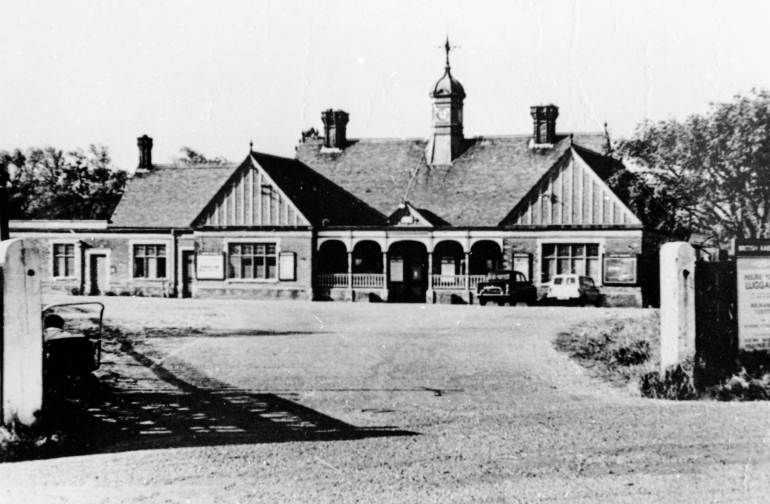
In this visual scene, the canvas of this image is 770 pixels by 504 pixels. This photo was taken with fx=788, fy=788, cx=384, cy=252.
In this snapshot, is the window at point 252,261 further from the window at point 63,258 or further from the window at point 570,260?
the window at point 570,260

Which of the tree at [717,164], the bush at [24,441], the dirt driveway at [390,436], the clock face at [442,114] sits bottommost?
the dirt driveway at [390,436]

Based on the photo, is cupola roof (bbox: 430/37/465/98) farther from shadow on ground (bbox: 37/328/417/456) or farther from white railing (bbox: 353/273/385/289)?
shadow on ground (bbox: 37/328/417/456)

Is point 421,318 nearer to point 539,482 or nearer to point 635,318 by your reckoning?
point 635,318

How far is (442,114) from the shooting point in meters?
37.1

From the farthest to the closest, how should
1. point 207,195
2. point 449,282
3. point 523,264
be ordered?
point 207,195
point 449,282
point 523,264

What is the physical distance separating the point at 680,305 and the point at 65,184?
130 ft

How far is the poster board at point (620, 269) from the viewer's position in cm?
2898

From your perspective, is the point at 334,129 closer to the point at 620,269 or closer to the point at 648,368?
the point at 620,269

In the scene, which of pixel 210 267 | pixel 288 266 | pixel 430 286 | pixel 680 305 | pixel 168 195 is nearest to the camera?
pixel 680 305

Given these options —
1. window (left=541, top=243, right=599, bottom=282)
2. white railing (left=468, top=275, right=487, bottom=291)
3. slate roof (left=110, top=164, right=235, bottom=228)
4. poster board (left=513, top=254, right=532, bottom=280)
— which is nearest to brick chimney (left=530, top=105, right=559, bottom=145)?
window (left=541, top=243, right=599, bottom=282)

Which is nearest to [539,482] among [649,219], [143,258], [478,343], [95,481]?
[95,481]

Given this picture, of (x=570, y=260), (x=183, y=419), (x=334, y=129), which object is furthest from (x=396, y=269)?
(x=183, y=419)

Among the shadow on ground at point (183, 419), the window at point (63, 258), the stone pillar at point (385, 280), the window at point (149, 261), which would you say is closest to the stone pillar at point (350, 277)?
the stone pillar at point (385, 280)

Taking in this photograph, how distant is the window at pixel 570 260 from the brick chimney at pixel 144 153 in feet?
68.1
